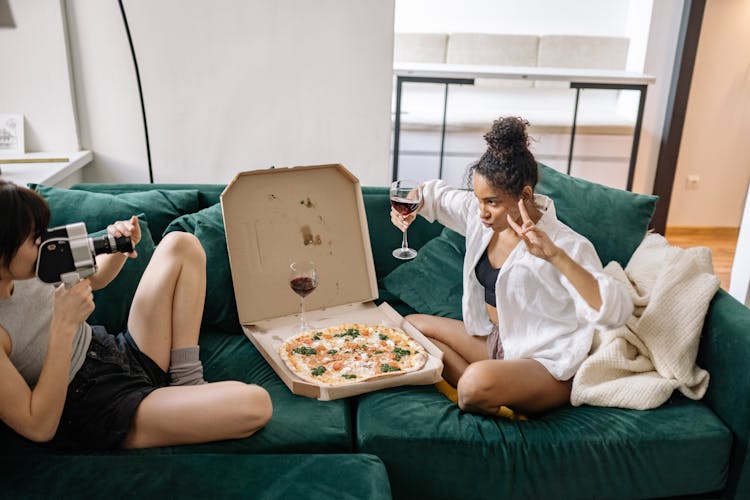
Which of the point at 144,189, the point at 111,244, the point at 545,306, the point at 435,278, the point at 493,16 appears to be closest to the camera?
the point at 111,244

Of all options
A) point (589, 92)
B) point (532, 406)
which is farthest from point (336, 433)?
point (589, 92)

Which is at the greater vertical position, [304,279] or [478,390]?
[304,279]

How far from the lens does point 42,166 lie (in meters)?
2.60

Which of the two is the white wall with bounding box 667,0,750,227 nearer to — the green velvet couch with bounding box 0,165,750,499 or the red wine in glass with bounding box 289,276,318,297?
the green velvet couch with bounding box 0,165,750,499

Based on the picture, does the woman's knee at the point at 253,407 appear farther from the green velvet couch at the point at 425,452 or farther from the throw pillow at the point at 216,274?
the throw pillow at the point at 216,274

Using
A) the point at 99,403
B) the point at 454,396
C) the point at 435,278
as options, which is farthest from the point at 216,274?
the point at 454,396

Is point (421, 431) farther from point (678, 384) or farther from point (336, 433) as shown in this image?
point (678, 384)

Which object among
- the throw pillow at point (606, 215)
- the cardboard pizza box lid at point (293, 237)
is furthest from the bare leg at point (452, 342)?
the throw pillow at point (606, 215)

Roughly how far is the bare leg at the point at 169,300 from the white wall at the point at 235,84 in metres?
1.19

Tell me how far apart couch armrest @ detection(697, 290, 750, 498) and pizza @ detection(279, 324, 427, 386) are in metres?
0.78

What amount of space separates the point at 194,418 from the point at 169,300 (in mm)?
372

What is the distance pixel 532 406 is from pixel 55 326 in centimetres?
119

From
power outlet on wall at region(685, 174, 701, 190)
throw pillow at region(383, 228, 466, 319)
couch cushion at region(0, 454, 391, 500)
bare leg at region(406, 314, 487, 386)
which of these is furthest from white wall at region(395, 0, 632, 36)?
couch cushion at region(0, 454, 391, 500)

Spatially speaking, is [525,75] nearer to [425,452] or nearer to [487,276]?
[487,276]
